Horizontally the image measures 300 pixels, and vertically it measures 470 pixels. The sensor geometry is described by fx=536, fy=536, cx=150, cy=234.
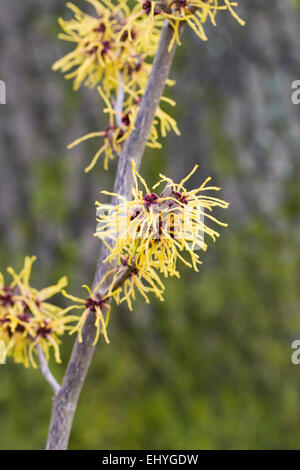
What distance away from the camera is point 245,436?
2.22 metres

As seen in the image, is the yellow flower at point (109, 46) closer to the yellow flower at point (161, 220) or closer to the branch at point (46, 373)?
the yellow flower at point (161, 220)

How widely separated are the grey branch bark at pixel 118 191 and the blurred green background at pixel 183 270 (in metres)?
1.28

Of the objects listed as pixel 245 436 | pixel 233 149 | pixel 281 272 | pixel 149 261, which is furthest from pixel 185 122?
Answer: pixel 149 261

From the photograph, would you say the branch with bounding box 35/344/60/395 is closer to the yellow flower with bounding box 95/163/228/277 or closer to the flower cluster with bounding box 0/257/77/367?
the flower cluster with bounding box 0/257/77/367

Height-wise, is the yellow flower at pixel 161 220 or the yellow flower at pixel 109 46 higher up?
the yellow flower at pixel 109 46

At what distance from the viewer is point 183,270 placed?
2.35 meters

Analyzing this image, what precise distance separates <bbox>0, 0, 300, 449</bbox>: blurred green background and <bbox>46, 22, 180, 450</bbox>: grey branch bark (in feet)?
4.21

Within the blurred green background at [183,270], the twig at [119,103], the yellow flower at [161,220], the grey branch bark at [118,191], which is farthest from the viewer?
the blurred green background at [183,270]

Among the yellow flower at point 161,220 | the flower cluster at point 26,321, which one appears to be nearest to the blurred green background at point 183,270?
the flower cluster at point 26,321

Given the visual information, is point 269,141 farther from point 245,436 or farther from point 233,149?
point 245,436

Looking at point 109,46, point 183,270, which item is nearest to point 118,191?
point 109,46

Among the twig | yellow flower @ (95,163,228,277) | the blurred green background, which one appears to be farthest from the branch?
the blurred green background

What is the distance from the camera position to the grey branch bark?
85 centimetres

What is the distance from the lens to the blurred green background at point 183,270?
220 cm
